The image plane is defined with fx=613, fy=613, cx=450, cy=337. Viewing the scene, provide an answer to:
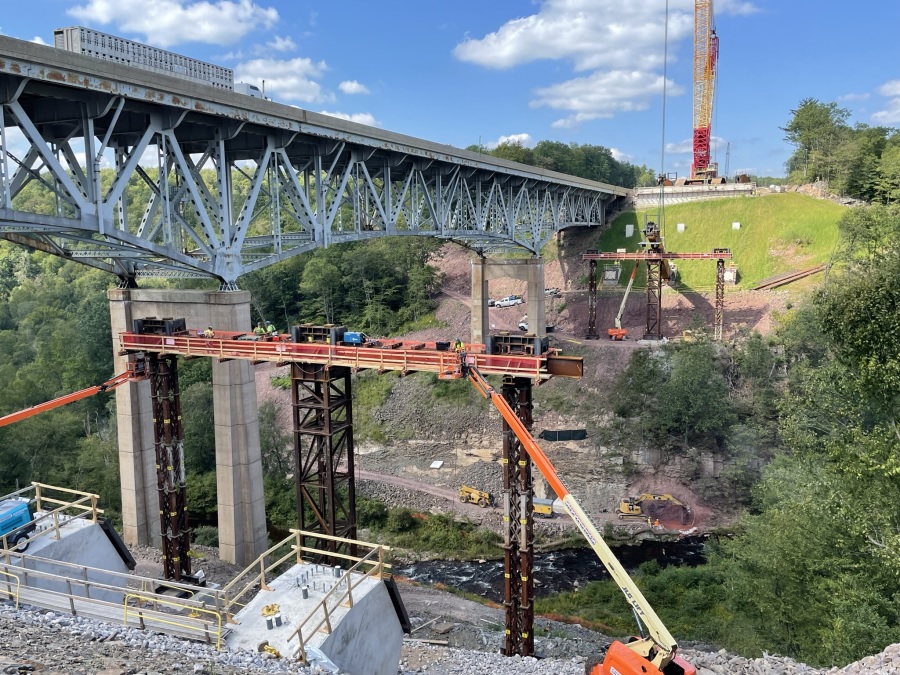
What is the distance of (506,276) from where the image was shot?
162ft

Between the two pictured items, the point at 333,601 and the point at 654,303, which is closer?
the point at 333,601

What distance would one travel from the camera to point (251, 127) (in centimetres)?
2308

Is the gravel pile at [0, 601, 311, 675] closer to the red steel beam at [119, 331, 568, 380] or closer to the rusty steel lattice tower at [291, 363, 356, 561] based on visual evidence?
the rusty steel lattice tower at [291, 363, 356, 561]

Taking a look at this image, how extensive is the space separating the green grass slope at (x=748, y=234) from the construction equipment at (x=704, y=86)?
8120 mm

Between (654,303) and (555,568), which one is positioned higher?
(654,303)

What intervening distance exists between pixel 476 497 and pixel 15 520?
24.9 m

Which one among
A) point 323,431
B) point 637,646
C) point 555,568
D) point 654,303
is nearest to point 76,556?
point 323,431

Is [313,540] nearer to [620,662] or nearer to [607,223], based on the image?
[620,662]

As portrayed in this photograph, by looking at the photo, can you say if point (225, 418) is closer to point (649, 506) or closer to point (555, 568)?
point (555, 568)

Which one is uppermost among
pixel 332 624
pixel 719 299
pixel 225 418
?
pixel 719 299

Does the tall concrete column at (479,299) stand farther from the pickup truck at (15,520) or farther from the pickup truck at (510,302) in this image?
the pickup truck at (15,520)

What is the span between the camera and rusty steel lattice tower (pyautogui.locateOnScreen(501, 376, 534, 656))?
57.7 feet

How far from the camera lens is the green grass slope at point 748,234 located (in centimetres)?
5881

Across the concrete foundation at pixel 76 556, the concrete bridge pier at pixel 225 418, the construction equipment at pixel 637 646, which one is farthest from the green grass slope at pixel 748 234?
the concrete foundation at pixel 76 556
